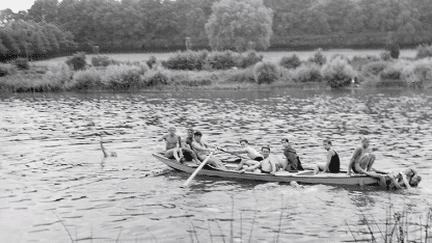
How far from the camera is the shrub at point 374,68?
74.9 meters

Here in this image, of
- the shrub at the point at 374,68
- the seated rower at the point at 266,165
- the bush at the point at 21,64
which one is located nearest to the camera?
the seated rower at the point at 266,165

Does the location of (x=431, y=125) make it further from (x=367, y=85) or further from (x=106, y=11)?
(x=106, y=11)

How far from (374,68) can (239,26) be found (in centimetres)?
3168

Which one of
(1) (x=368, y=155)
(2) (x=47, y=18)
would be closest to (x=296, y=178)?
(1) (x=368, y=155)

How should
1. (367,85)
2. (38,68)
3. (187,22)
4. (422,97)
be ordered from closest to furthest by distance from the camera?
(422,97)
(367,85)
(38,68)
(187,22)

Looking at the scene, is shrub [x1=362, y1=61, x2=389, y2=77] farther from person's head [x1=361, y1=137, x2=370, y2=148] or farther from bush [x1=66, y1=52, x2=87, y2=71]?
person's head [x1=361, y1=137, x2=370, y2=148]

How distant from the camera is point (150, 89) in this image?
72.3m

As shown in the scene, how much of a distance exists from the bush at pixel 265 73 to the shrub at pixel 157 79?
11.0 m

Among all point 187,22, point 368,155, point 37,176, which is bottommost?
point 37,176

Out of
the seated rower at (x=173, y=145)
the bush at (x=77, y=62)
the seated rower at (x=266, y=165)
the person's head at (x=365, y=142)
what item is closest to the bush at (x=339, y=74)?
the bush at (x=77, y=62)

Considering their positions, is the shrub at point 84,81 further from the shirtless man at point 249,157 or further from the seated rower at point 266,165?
the seated rower at point 266,165

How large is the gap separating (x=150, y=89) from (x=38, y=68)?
868 inches

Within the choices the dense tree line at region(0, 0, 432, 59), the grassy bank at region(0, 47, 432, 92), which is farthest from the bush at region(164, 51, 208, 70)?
the dense tree line at region(0, 0, 432, 59)

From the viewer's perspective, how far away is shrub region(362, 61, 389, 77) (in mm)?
74875
